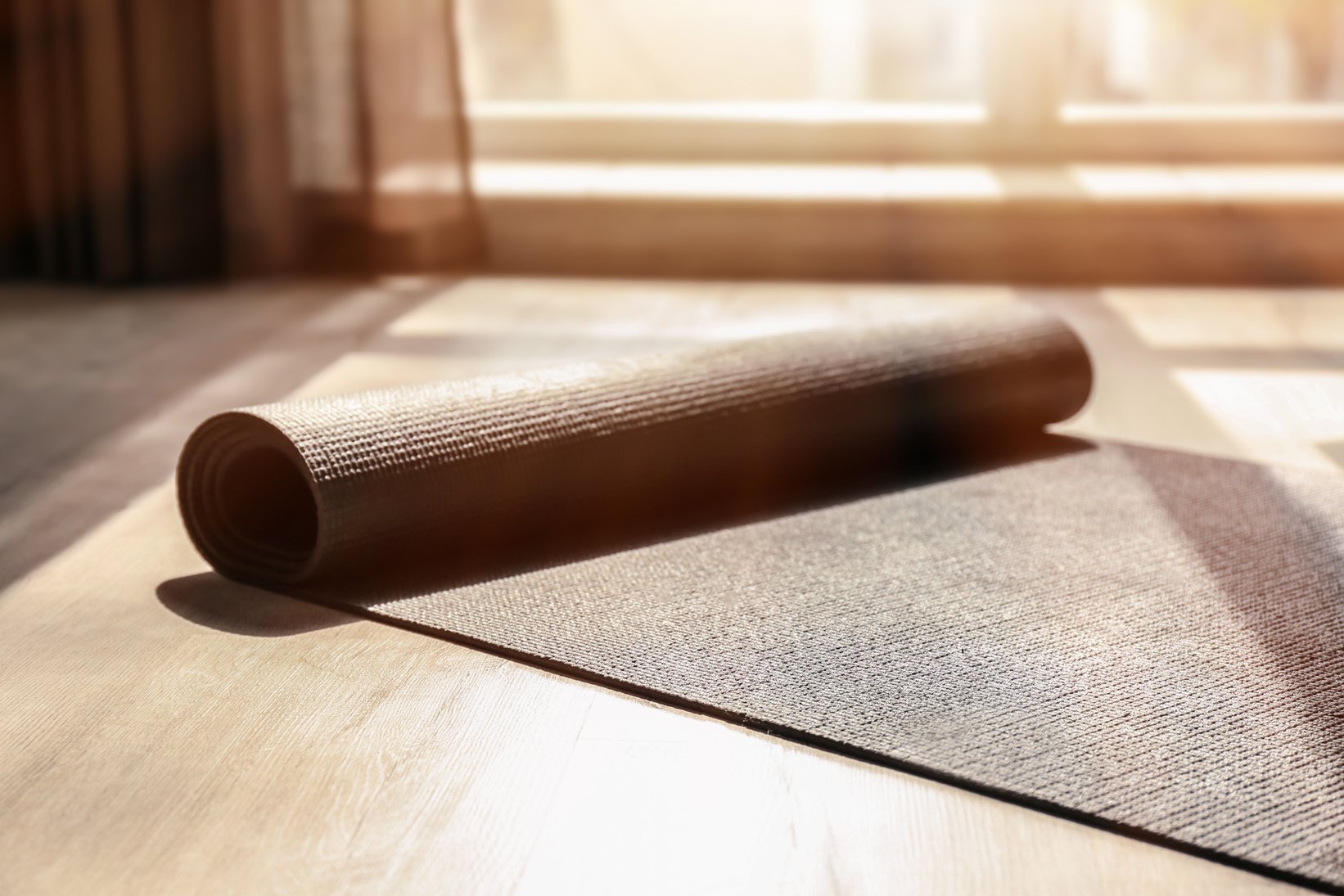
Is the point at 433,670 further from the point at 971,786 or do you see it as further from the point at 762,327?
the point at 762,327

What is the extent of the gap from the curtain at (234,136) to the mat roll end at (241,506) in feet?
6.89

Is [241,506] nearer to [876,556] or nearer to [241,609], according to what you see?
[241,609]

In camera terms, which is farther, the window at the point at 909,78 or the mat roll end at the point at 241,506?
the window at the point at 909,78

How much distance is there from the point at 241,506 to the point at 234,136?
218cm

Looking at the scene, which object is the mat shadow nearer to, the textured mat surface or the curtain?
the textured mat surface

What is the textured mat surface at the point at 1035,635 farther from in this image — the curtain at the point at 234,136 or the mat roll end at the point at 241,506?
the curtain at the point at 234,136

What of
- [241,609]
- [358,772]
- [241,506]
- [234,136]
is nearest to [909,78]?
[234,136]

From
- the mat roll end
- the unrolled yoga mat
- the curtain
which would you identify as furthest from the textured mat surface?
the curtain

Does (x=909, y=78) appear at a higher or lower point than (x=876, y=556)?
higher

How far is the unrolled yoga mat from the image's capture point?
112cm

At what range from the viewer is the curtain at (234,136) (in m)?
3.42

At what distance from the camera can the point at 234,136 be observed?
11.4ft

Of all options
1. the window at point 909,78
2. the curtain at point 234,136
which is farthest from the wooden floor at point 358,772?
the window at point 909,78

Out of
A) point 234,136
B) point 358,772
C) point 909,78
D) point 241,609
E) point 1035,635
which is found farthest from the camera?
point 909,78
